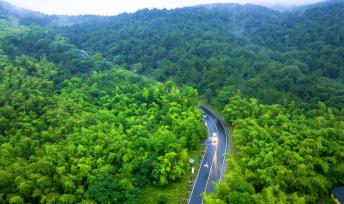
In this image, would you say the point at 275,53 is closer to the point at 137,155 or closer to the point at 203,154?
the point at 203,154

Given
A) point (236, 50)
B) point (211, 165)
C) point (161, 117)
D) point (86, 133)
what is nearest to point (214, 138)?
point (211, 165)

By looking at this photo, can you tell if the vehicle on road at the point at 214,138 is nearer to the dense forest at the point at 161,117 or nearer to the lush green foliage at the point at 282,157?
the dense forest at the point at 161,117

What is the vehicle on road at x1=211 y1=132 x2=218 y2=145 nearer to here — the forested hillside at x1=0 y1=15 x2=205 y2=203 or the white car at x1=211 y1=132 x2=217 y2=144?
the white car at x1=211 y1=132 x2=217 y2=144

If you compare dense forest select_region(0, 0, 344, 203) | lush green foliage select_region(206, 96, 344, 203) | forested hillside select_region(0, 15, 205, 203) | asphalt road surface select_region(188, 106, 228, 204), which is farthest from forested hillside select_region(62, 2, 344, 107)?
forested hillside select_region(0, 15, 205, 203)

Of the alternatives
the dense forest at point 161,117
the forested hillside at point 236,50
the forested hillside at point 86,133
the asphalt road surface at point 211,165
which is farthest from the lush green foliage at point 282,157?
the forested hillside at point 236,50

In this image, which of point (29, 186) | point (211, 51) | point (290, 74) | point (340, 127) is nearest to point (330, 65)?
point (290, 74)

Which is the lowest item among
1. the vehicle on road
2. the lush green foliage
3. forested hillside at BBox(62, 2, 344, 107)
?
the vehicle on road
